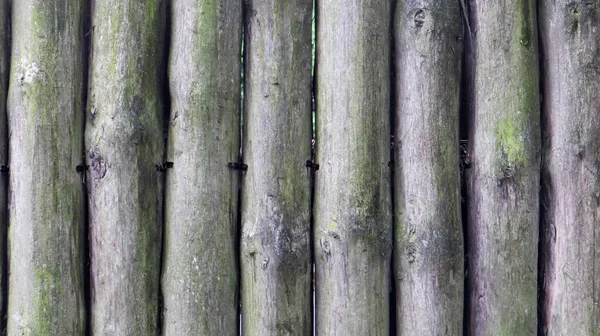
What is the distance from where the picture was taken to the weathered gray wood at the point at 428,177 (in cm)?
249

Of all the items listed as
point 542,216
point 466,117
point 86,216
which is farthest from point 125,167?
point 542,216

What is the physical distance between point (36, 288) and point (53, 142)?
0.51 m

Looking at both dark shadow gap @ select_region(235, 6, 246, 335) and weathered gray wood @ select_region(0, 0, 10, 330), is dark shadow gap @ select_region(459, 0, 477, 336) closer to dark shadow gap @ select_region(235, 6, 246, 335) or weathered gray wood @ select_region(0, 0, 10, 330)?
dark shadow gap @ select_region(235, 6, 246, 335)

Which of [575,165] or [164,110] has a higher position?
[164,110]

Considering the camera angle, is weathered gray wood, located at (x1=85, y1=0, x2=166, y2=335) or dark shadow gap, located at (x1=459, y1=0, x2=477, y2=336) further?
dark shadow gap, located at (x1=459, y1=0, x2=477, y2=336)

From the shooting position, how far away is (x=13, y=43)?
258cm

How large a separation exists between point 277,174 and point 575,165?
1053 millimetres

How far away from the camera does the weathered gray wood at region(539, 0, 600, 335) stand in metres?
2.51

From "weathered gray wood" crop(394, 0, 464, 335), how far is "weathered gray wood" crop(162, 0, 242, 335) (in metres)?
0.60

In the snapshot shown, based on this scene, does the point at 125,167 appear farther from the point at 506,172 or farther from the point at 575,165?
the point at 575,165

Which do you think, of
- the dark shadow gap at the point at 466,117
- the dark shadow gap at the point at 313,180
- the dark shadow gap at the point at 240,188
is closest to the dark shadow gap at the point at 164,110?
the dark shadow gap at the point at 240,188

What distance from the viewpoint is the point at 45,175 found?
8.14 ft

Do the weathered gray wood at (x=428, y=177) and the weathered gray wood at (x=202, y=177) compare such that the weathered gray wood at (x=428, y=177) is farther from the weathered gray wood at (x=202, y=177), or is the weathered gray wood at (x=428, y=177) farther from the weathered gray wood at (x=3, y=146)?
the weathered gray wood at (x=3, y=146)

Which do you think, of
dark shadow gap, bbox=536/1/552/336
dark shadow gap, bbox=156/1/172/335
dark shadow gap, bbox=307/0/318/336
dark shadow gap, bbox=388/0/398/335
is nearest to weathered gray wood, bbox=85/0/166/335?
dark shadow gap, bbox=156/1/172/335
